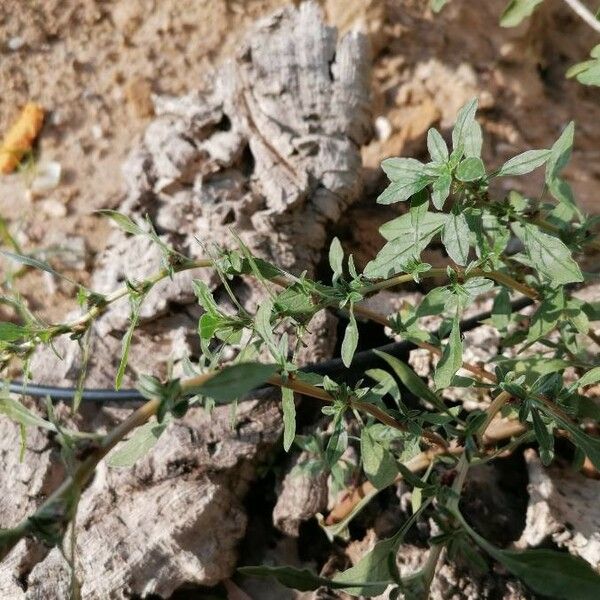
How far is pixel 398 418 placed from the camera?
1568 millimetres

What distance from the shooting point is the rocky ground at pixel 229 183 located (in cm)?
188

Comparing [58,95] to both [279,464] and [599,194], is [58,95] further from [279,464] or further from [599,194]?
[599,194]

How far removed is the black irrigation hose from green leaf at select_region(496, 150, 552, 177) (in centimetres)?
74

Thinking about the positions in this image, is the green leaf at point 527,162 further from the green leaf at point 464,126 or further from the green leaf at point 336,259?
the green leaf at point 336,259

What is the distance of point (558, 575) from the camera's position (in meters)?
1.16

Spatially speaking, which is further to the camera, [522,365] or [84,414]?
[84,414]

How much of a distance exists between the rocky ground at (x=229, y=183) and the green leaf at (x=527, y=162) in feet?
2.99

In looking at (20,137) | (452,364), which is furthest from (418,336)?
(20,137)

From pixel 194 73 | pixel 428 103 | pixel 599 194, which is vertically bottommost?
pixel 599 194

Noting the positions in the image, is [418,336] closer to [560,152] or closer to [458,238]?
[458,238]

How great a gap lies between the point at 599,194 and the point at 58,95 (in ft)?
7.28

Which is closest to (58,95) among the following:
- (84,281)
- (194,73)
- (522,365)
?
(194,73)

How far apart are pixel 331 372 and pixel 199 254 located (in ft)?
1.89

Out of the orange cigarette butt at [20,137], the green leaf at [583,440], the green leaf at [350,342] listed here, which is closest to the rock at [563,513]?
the green leaf at [583,440]
